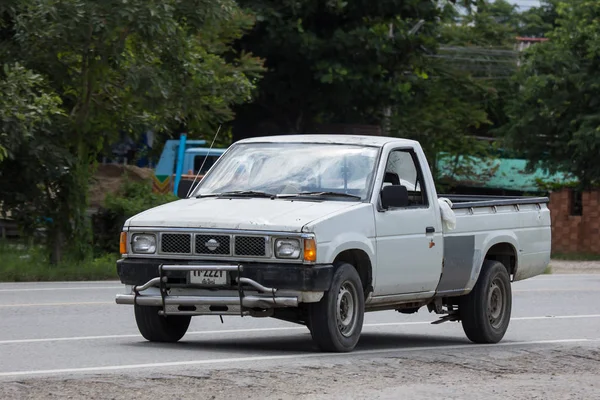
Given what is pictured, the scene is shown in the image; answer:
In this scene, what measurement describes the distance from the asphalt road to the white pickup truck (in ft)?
1.15

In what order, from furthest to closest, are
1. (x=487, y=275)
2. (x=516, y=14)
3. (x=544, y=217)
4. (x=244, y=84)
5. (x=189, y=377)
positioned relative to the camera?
(x=516, y=14) < (x=244, y=84) < (x=544, y=217) < (x=487, y=275) < (x=189, y=377)

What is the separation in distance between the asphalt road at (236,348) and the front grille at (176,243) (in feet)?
2.65

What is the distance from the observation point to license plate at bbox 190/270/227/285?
10.6m

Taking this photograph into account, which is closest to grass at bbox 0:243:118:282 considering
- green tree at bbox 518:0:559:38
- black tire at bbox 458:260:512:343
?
black tire at bbox 458:260:512:343

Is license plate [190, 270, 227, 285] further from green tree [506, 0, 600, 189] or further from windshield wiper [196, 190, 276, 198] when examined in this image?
green tree [506, 0, 600, 189]

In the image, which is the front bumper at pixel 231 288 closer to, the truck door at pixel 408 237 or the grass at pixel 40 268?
the truck door at pixel 408 237

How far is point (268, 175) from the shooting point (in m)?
11.8

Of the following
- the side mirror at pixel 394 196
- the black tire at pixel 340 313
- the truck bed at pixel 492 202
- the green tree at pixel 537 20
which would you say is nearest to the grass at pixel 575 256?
the truck bed at pixel 492 202

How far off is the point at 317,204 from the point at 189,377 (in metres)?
2.51

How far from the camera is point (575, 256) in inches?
1476

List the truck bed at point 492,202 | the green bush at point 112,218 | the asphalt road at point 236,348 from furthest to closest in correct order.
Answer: the green bush at point 112,218, the truck bed at point 492,202, the asphalt road at point 236,348

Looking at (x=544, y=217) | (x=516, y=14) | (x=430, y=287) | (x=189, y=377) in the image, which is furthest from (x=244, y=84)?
(x=516, y=14)

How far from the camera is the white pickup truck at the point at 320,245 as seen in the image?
34.7 feet

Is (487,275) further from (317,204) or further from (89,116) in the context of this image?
(89,116)
